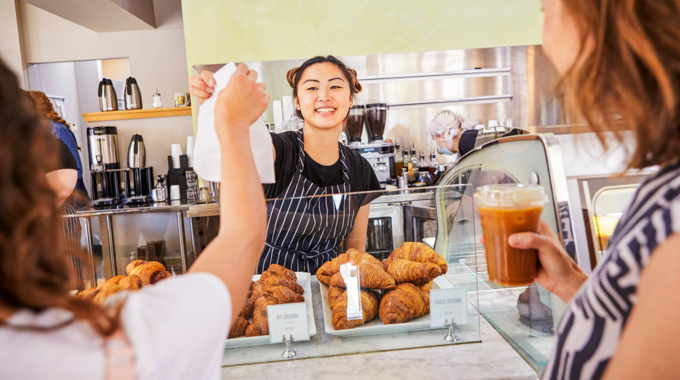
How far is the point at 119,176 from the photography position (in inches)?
201

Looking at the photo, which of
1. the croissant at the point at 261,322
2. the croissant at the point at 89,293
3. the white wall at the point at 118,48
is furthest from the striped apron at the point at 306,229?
A: the white wall at the point at 118,48

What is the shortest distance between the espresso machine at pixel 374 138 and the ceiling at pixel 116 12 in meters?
2.37

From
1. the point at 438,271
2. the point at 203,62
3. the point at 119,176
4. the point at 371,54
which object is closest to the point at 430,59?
the point at 371,54

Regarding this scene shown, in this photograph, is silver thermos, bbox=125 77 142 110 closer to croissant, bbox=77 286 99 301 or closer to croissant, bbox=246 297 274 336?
croissant, bbox=77 286 99 301

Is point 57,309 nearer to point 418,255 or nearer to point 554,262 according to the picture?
point 554,262

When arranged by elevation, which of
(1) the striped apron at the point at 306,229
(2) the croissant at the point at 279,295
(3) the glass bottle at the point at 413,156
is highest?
(3) the glass bottle at the point at 413,156

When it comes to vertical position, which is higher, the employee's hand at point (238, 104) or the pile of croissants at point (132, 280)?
the employee's hand at point (238, 104)

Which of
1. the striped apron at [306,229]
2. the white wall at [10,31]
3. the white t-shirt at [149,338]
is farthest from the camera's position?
the white wall at [10,31]

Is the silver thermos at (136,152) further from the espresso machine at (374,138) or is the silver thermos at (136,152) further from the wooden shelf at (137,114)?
the espresso machine at (374,138)

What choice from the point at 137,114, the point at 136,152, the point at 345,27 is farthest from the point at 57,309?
the point at 137,114

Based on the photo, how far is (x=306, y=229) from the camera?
4.42 feet

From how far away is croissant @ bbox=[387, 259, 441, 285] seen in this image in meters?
1.31

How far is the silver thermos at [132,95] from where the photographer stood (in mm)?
5278

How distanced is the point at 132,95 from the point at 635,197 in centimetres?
538
